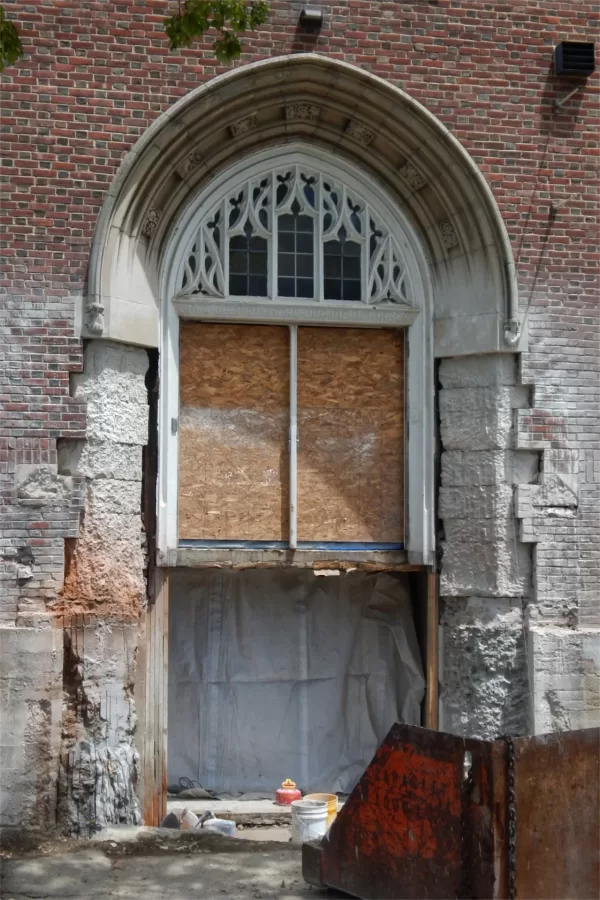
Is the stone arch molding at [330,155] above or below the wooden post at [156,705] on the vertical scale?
above

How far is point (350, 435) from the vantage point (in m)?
9.92

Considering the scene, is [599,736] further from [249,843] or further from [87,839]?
[87,839]

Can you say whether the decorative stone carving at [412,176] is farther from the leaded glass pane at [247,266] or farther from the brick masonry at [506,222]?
the leaded glass pane at [247,266]

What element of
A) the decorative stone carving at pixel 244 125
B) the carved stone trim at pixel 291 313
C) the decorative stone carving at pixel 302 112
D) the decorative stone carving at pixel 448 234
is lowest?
the carved stone trim at pixel 291 313

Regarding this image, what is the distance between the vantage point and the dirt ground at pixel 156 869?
6848mm

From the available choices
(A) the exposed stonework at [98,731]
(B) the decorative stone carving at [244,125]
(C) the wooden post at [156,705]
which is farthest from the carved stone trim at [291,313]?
(A) the exposed stonework at [98,731]

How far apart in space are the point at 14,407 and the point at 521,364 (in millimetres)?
4325

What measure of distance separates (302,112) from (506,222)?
2042 mm

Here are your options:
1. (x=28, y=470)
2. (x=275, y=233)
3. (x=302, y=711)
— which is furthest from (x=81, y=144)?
(x=302, y=711)

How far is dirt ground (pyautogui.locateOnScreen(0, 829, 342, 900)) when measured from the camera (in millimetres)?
6848

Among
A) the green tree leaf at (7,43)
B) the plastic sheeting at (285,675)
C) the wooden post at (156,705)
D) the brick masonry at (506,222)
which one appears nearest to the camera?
the green tree leaf at (7,43)

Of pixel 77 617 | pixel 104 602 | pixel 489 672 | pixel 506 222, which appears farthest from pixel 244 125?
pixel 489 672

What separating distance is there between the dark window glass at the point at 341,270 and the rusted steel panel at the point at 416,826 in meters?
4.64

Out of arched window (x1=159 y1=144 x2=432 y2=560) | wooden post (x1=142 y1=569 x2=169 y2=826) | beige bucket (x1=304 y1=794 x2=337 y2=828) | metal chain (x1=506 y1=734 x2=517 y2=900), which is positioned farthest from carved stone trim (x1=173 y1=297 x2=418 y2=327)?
metal chain (x1=506 y1=734 x2=517 y2=900)
